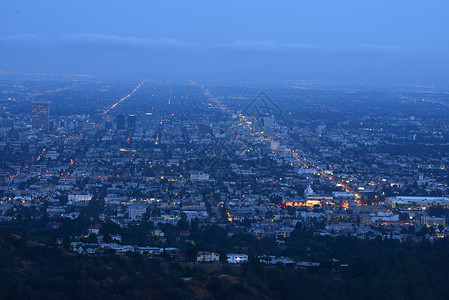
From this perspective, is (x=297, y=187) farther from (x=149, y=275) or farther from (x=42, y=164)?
(x=149, y=275)

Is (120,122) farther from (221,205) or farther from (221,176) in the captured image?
(221,205)

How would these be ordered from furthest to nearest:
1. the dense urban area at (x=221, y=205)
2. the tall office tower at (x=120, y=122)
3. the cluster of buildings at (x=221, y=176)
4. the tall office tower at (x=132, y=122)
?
the tall office tower at (x=132, y=122)
the tall office tower at (x=120, y=122)
the cluster of buildings at (x=221, y=176)
the dense urban area at (x=221, y=205)

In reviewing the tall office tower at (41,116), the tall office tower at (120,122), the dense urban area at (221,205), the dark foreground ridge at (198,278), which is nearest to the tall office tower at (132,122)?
the dense urban area at (221,205)

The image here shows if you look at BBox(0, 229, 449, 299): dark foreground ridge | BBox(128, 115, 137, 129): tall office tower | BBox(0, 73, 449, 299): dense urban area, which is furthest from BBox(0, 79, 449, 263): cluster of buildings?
BBox(0, 229, 449, 299): dark foreground ridge

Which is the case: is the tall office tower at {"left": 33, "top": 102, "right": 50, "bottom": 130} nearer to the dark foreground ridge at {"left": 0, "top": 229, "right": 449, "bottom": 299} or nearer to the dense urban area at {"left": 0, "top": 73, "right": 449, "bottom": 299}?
the dense urban area at {"left": 0, "top": 73, "right": 449, "bottom": 299}

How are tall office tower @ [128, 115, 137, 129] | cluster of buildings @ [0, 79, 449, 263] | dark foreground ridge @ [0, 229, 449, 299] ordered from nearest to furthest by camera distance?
dark foreground ridge @ [0, 229, 449, 299] → cluster of buildings @ [0, 79, 449, 263] → tall office tower @ [128, 115, 137, 129]

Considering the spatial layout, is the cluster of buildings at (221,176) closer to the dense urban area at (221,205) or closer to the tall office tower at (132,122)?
the dense urban area at (221,205)

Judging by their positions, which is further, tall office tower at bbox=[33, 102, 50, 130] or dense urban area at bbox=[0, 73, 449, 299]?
tall office tower at bbox=[33, 102, 50, 130]

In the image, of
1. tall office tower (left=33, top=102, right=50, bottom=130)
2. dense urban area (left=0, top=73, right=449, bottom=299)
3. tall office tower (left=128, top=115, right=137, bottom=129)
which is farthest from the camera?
tall office tower (left=33, top=102, right=50, bottom=130)
